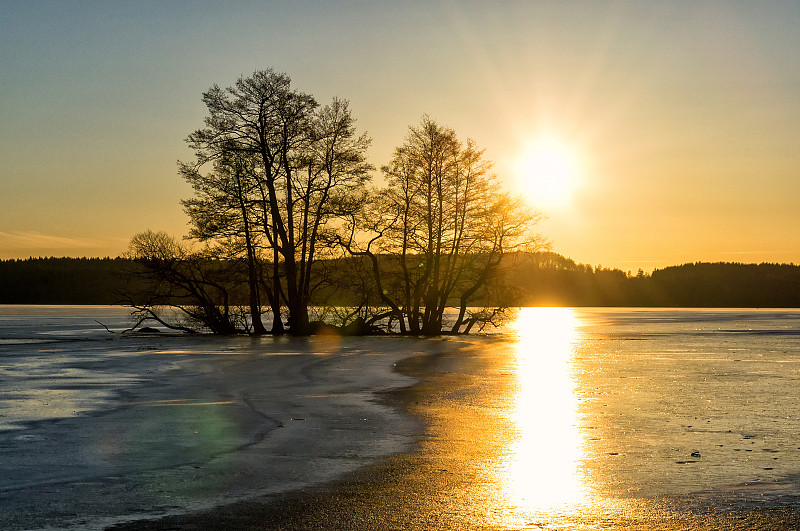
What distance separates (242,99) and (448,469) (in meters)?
35.1

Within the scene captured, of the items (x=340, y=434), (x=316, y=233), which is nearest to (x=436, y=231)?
(x=316, y=233)

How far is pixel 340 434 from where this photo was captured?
1133cm

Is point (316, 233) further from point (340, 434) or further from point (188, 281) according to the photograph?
point (340, 434)

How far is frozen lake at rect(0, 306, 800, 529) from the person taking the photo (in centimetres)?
771

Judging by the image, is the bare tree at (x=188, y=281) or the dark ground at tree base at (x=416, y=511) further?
the bare tree at (x=188, y=281)

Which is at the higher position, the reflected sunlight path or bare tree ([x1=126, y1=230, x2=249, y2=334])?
bare tree ([x1=126, y1=230, x2=249, y2=334])

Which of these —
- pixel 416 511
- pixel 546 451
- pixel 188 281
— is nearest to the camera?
pixel 416 511

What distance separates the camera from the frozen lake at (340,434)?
771 centimetres

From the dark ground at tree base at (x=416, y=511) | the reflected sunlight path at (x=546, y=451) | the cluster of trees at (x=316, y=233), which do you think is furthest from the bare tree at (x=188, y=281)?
the dark ground at tree base at (x=416, y=511)

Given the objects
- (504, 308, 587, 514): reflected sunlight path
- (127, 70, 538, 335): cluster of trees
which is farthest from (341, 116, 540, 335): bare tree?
(504, 308, 587, 514): reflected sunlight path

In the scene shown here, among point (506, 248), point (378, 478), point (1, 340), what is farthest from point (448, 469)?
point (506, 248)

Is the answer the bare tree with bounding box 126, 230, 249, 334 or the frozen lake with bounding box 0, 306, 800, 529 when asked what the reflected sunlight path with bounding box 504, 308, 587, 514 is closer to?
the frozen lake with bounding box 0, 306, 800, 529

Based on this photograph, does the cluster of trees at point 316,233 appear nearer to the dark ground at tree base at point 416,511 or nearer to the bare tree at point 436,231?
the bare tree at point 436,231

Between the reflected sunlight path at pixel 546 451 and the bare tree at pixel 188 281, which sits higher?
the bare tree at pixel 188 281
